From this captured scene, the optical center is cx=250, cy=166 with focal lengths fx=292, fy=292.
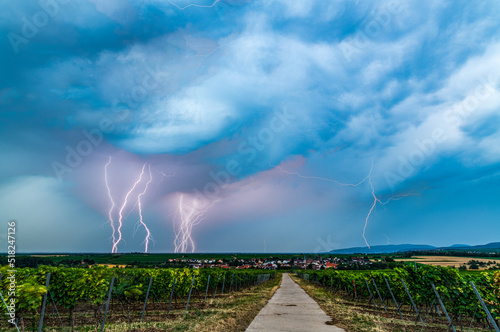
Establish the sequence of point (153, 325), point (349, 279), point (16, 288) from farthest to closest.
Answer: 1. point (349, 279)
2. point (153, 325)
3. point (16, 288)

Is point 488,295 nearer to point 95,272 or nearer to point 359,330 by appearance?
point 359,330

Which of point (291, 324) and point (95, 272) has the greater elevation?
point (95, 272)

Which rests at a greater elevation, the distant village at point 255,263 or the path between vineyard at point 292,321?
the distant village at point 255,263

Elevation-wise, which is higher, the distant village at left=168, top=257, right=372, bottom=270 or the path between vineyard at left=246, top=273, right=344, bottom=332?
the distant village at left=168, top=257, right=372, bottom=270

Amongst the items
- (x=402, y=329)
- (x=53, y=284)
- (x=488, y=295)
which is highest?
(x=53, y=284)

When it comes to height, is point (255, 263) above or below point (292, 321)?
above

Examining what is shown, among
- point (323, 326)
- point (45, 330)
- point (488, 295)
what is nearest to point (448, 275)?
point (488, 295)

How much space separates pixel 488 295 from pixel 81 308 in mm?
20943

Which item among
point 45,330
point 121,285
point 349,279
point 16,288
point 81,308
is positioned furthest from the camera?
point 349,279

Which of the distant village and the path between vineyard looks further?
the distant village

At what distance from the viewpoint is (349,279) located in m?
26.3

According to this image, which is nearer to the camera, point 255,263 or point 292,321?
point 292,321

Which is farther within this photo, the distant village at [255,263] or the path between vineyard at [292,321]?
the distant village at [255,263]

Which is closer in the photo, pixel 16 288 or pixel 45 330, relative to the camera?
pixel 16 288
